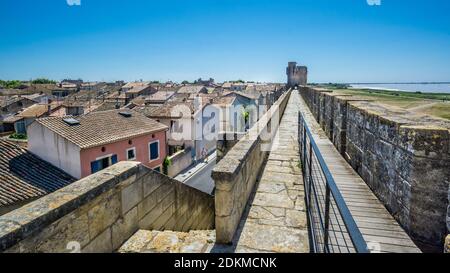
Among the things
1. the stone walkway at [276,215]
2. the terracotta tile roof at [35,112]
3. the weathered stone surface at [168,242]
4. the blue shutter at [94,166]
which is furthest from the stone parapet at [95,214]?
the terracotta tile roof at [35,112]

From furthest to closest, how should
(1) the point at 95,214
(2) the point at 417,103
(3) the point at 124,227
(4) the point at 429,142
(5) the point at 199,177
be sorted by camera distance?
1. (2) the point at 417,103
2. (5) the point at 199,177
3. (3) the point at 124,227
4. (1) the point at 95,214
5. (4) the point at 429,142

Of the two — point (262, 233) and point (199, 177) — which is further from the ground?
point (262, 233)

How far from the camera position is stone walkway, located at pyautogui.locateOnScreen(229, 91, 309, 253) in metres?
3.22

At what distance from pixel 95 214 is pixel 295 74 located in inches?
2153

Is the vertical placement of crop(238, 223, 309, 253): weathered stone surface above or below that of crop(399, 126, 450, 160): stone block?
below

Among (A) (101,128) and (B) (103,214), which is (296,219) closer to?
(B) (103,214)

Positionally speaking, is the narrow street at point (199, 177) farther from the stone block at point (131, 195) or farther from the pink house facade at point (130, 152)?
the stone block at point (131, 195)

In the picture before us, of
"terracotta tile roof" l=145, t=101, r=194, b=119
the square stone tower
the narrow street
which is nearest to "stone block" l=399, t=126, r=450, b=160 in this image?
the narrow street

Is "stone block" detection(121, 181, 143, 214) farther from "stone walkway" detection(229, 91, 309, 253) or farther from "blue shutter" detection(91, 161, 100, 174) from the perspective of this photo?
"blue shutter" detection(91, 161, 100, 174)

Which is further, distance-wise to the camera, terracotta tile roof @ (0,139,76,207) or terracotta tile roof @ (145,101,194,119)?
terracotta tile roof @ (145,101,194,119)

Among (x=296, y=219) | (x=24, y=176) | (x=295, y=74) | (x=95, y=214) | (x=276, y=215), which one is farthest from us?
(x=295, y=74)

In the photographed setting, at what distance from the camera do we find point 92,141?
53.9 feet

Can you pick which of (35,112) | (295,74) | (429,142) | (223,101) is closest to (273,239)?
(429,142)

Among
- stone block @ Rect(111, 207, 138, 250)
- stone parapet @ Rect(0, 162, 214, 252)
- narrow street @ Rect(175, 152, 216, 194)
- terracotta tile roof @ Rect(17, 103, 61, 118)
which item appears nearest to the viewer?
stone parapet @ Rect(0, 162, 214, 252)
